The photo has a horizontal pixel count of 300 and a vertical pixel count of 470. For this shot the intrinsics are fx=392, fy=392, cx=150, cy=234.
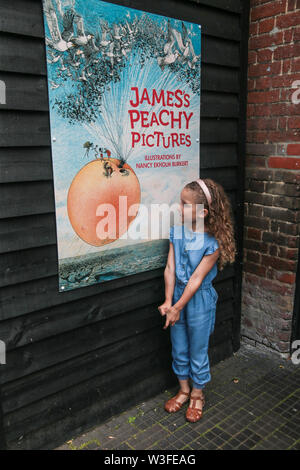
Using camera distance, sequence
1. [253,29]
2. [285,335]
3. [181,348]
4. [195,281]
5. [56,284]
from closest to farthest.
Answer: [56,284] → [195,281] → [181,348] → [253,29] → [285,335]

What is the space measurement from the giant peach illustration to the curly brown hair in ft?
1.33

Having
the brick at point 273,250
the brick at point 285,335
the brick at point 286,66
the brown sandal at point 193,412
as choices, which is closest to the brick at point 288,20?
the brick at point 286,66

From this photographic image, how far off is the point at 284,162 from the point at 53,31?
2.00 m

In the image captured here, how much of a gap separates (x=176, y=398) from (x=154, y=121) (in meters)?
1.97

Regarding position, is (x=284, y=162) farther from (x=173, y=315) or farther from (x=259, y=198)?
(x=173, y=315)

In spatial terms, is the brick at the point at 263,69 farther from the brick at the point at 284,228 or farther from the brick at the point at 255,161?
the brick at the point at 284,228

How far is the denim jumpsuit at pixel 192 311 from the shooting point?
8.50 ft

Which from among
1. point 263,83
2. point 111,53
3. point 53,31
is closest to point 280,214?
point 263,83

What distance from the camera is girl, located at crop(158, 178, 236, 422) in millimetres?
2561

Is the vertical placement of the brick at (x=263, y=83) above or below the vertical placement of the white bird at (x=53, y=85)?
above

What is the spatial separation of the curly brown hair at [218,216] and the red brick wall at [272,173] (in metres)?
0.77

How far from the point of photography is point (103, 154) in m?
2.37

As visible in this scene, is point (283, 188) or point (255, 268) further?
point (255, 268)

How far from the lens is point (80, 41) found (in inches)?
85.2
